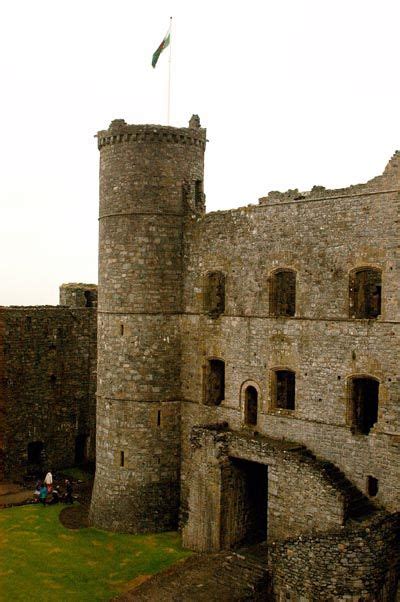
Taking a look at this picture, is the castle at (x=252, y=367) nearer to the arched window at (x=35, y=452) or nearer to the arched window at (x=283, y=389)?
the arched window at (x=283, y=389)

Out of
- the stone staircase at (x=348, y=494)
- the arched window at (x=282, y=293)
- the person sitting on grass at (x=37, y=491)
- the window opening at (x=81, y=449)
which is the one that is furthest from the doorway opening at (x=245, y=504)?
the window opening at (x=81, y=449)

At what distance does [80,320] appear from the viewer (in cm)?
3128

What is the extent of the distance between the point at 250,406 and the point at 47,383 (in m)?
11.5

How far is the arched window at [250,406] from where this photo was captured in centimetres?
2223

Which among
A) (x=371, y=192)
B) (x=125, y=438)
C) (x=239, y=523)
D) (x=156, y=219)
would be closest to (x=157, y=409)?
(x=125, y=438)

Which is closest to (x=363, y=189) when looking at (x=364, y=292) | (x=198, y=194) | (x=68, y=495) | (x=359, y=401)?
(x=364, y=292)

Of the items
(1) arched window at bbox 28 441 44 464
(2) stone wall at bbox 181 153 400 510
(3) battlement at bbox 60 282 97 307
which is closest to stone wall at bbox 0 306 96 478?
(1) arched window at bbox 28 441 44 464

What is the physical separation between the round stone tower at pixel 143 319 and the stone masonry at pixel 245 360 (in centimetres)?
5

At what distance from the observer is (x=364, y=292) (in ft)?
64.5

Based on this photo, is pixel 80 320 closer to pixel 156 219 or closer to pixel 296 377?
pixel 156 219

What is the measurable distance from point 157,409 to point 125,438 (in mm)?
1458

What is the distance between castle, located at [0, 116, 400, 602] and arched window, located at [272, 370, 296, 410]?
7cm

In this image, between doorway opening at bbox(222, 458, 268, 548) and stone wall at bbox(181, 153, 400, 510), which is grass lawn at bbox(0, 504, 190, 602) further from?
stone wall at bbox(181, 153, 400, 510)

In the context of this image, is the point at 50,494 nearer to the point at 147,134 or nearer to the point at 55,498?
the point at 55,498
